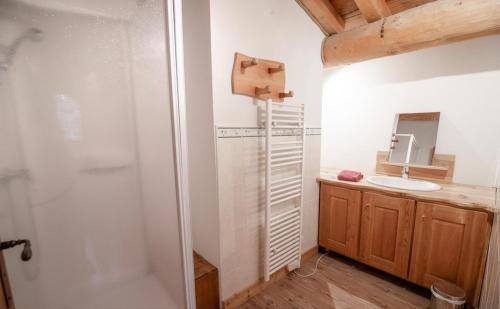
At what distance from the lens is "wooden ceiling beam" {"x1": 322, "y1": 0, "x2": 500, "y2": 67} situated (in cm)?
133

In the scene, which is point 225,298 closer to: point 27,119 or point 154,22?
point 27,119

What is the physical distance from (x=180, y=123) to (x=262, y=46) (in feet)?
2.96

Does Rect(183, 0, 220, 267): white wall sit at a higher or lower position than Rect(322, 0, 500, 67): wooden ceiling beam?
lower

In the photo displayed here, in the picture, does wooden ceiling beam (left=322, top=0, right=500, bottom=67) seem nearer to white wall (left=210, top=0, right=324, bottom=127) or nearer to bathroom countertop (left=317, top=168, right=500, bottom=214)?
white wall (left=210, top=0, right=324, bottom=127)

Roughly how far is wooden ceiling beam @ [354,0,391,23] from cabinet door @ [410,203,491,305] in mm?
1481

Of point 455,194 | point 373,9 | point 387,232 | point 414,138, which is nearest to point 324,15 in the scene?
point 373,9

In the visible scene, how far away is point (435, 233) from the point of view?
1542 mm

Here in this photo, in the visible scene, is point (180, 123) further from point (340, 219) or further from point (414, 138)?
point (414, 138)

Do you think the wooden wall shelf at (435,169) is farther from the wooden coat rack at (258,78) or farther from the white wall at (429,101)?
the wooden coat rack at (258,78)

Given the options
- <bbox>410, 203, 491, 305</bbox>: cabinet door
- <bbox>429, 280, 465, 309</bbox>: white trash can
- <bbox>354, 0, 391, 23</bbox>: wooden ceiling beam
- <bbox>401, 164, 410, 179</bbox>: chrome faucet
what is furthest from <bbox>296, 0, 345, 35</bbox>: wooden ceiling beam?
<bbox>429, 280, 465, 309</bbox>: white trash can

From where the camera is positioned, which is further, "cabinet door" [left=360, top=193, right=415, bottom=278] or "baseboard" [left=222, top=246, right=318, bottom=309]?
"cabinet door" [left=360, top=193, right=415, bottom=278]

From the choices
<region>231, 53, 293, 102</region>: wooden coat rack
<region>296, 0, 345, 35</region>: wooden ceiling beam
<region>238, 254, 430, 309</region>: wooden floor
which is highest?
<region>296, 0, 345, 35</region>: wooden ceiling beam

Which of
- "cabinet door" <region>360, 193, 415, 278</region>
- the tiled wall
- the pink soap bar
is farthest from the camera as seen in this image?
the pink soap bar

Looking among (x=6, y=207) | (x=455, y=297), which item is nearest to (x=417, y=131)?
(x=455, y=297)
